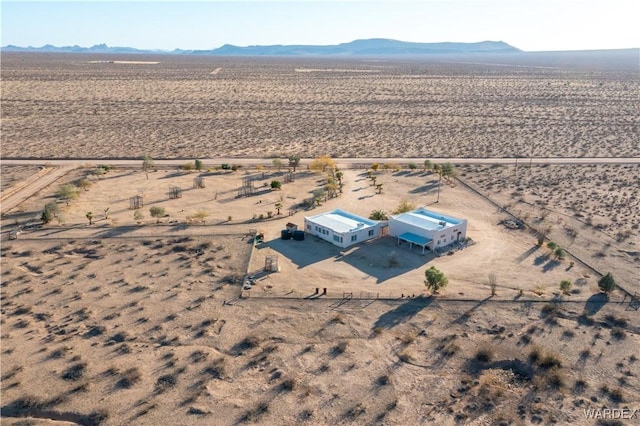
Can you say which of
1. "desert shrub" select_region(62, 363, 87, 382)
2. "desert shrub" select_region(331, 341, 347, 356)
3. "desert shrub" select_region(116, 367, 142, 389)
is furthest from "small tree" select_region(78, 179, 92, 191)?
"desert shrub" select_region(331, 341, 347, 356)

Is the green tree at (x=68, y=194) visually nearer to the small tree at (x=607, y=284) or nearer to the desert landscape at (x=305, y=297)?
the desert landscape at (x=305, y=297)

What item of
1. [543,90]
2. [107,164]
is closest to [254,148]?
[107,164]

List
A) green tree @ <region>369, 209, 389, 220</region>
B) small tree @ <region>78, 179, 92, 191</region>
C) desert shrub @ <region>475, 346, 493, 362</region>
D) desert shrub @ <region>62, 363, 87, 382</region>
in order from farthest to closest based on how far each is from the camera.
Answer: small tree @ <region>78, 179, 92, 191</region>, green tree @ <region>369, 209, 389, 220</region>, desert shrub @ <region>475, 346, 493, 362</region>, desert shrub @ <region>62, 363, 87, 382</region>

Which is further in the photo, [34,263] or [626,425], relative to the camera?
[34,263]

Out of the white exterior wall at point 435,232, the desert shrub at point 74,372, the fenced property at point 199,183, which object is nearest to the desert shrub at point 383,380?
the desert shrub at point 74,372

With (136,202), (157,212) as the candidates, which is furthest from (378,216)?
(136,202)

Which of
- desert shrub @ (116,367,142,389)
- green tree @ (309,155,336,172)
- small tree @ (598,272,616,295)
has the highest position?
green tree @ (309,155,336,172)

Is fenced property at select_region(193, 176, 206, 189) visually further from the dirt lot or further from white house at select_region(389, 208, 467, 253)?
white house at select_region(389, 208, 467, 253)

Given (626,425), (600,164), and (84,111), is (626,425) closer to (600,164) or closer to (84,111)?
(600,164)
